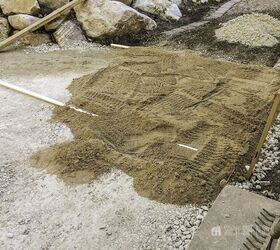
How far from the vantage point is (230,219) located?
2.85 m

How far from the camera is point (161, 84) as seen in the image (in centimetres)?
520

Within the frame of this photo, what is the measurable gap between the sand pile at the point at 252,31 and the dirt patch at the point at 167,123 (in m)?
1.14

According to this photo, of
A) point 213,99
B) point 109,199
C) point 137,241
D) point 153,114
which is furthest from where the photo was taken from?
point 213,99

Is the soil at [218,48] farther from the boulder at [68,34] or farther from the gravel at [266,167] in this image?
the gravel at [266,167]

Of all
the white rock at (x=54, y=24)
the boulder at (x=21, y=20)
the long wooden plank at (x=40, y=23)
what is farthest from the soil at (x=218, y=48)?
the boulder at (x=21, y=20)

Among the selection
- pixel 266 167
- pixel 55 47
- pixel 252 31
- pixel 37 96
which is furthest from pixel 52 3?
pixel 266 167

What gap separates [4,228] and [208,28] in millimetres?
5640

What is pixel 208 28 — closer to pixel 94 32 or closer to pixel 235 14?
pixel 235 14

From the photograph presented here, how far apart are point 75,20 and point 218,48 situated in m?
2.86

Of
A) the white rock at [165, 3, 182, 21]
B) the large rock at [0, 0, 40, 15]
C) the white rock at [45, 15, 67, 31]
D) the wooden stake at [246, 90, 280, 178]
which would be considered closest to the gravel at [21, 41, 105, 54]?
the white rock at [45, 15, 67, 31]

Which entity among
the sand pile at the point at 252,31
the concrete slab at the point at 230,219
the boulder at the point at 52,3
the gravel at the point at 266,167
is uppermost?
the boulder at the point at 52,3

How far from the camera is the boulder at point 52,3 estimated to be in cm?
711

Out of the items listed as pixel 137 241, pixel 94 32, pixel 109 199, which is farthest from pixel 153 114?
pixel 94 32

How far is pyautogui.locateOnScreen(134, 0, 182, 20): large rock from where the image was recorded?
25.2 ft
